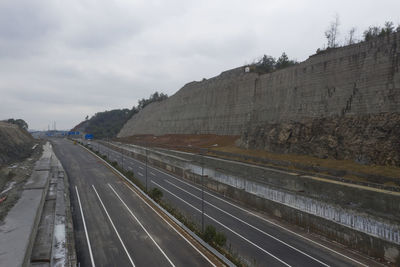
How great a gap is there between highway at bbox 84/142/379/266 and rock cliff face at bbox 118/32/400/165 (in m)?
11.3

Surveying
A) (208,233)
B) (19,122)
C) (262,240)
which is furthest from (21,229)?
(19,122)

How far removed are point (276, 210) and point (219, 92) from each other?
141 ft

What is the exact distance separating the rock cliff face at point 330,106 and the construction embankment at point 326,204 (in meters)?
7.92

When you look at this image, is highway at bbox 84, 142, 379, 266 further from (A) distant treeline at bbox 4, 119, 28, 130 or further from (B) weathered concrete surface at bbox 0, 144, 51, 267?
(A) distant treeline at bbox 4, 119, 28, 130

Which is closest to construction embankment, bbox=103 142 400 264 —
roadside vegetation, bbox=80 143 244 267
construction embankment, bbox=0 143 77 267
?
roadside vegetation, bbox=80 143 244 267

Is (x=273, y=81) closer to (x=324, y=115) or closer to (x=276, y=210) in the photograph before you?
(x=324, y=115)

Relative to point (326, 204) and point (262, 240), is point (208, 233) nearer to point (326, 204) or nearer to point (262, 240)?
point (262, 240)

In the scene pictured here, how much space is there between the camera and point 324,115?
96.5 ft

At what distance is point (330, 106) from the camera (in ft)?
95.1

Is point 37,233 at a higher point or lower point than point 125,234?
higher

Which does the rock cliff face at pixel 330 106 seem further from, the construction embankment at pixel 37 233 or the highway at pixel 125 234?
the construction embankment at pixel 37 233

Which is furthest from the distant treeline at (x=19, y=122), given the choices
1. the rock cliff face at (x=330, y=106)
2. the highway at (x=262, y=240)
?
the highway at (x=262, y=240)

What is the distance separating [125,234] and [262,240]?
32.4ft

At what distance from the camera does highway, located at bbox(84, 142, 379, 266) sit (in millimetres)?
13672
